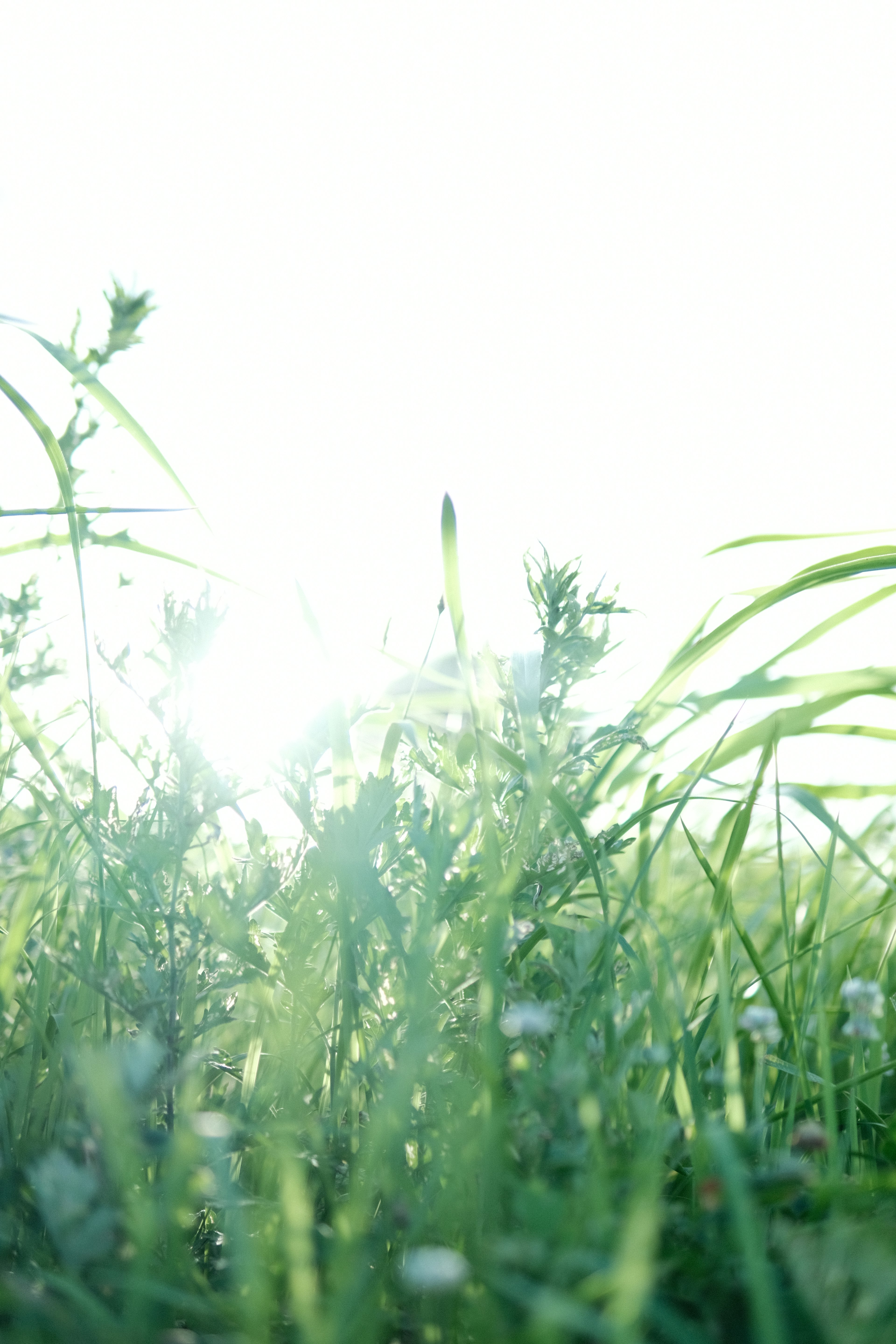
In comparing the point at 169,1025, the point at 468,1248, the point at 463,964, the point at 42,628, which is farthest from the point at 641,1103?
the point at 42,628

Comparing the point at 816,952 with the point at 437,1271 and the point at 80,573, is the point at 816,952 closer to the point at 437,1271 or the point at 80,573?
the point at 437,1271

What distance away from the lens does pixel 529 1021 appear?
0.94 metres

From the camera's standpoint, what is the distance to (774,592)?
1795 mm

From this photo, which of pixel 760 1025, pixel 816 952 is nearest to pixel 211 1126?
pixel 760 1025

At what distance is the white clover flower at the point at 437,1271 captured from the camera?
2.25ft

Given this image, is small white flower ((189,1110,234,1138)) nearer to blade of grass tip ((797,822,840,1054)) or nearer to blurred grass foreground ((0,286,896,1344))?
blurred grass foreground ((0,286,896,1344))

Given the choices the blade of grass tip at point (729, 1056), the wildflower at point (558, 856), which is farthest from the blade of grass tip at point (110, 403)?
the blade of grass tip at point (729, 1056)

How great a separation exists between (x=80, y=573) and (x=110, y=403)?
35 cm

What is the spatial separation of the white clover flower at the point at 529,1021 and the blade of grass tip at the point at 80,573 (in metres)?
0.56

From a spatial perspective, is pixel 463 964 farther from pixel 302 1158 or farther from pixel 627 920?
pixel 627 920

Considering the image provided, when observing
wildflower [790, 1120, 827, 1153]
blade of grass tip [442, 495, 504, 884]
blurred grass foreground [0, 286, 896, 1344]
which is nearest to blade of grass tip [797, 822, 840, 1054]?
blurred grass foreground [0, 286, 896, 1344]

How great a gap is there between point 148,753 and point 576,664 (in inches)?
27.9

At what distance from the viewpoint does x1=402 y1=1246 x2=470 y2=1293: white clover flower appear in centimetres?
69

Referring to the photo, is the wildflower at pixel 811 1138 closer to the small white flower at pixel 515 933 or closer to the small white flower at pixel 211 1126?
the small white flower at pixel 515 933
